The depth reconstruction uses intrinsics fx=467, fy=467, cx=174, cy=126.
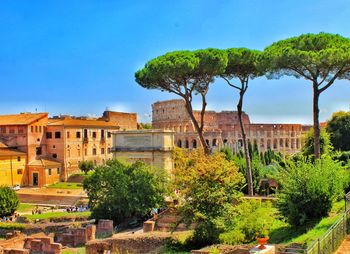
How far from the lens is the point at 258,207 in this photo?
17.8 meters

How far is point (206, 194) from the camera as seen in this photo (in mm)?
17859

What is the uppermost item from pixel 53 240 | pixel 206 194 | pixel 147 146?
pixel 147 146

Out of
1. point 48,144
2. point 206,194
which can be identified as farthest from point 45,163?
point 206,194

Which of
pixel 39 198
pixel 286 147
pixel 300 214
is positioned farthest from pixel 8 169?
pixel 286 147

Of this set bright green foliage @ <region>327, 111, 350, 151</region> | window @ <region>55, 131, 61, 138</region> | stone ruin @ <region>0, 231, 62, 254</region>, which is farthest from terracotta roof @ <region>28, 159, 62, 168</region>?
bright green foliage @ <region>327, 111, 350, 151</region>

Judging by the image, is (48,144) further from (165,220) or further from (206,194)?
(206,194)

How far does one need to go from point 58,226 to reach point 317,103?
598 inches

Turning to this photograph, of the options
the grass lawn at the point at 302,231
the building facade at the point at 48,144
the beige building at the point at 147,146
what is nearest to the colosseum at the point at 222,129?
the building facade at the point at 48,144

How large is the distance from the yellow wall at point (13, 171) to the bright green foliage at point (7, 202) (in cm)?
1103

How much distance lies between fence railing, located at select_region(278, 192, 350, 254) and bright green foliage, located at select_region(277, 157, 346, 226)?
1964 mm

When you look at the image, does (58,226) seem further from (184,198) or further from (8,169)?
(8,169)

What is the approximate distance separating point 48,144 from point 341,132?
29907mm

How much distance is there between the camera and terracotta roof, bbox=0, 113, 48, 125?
46219mm

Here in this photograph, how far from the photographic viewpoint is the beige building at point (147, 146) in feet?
111
